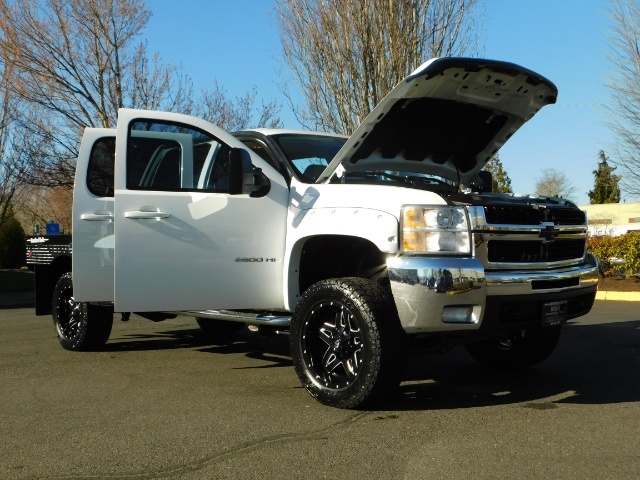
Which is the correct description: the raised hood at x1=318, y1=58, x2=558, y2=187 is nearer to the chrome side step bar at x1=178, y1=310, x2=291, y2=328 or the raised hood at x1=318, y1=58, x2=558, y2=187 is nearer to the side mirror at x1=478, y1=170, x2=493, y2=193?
the side mirror at x1=478, y1=170, x2=493, y2=193

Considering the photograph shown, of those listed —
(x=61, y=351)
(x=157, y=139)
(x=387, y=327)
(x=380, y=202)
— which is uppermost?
(x=157, y=139)

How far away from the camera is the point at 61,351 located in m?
8.12

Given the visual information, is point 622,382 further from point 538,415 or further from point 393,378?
point 393,378

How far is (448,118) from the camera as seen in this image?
6.21 meters

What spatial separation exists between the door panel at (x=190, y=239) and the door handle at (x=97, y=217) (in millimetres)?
1051

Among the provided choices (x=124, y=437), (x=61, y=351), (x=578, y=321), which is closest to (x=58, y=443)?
(x=124, y=437)

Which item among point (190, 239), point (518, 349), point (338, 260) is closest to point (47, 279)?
point (190, 239)

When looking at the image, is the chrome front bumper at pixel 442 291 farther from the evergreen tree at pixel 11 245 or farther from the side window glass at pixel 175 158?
the evergreen tree at pixel 11 245

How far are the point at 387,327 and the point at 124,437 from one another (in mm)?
1748

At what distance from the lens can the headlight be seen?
4.97m

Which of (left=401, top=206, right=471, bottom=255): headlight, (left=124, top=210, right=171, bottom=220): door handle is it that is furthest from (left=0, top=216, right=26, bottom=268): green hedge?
(left=401, top=206, right=471, bottom=255): headlight

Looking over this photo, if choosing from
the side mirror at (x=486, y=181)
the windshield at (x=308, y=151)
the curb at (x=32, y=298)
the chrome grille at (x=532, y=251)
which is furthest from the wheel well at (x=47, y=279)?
the curb at (x=32, y=298)

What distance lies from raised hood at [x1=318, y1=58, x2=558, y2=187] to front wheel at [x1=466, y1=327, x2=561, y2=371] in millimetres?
1456

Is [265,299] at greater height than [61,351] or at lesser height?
greater
